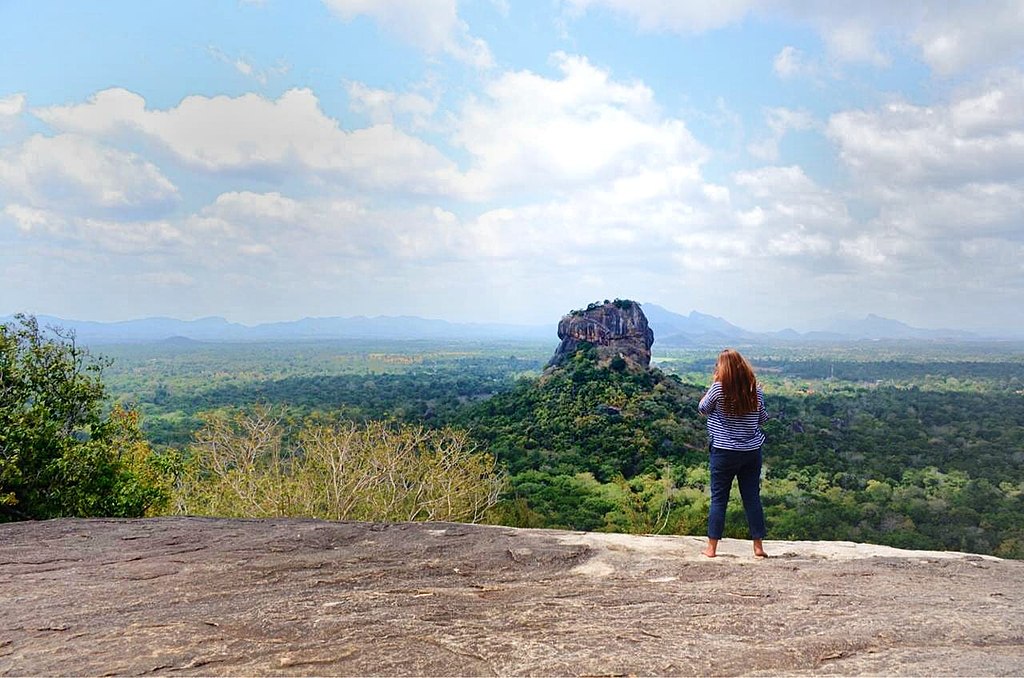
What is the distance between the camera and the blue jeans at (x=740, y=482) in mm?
6099

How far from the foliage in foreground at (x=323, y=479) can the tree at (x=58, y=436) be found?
312 centimetres

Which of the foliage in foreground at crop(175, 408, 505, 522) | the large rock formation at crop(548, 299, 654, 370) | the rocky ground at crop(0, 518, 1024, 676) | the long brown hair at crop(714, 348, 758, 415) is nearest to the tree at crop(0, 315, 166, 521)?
the foliage in foreground at crop(175, 408, 505, 522)

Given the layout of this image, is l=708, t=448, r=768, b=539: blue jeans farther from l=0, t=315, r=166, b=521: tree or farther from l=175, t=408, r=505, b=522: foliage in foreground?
l=175, t=408, r=505, b=522: foliage in foreground

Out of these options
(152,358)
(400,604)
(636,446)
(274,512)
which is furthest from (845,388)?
(152,358)

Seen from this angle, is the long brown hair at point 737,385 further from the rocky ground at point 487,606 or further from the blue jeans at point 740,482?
the rocky ground at point 487,606

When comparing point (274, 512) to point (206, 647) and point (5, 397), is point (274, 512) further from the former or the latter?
point (206, 647)

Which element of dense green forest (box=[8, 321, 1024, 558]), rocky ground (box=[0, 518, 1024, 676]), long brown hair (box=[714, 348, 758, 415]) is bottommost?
dense green forest (box=[8, 321, 1024, 558])

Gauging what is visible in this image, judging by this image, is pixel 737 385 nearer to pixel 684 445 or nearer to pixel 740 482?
pixel 740 482

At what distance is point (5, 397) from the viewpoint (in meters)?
11.0

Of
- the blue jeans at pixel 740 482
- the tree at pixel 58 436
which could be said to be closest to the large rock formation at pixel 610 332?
the tree at pixel 58 436

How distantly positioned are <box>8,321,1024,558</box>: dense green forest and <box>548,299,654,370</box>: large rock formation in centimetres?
315

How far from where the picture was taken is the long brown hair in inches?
232

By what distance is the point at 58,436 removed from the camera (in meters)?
10.9

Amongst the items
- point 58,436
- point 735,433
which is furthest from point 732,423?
point 58,436
